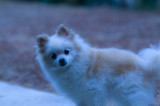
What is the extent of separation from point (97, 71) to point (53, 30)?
884 cm

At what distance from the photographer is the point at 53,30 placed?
1190 cm

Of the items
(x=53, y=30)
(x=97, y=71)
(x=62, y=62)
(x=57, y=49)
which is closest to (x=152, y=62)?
(x=97, y=71)

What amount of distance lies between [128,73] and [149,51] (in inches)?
16.9

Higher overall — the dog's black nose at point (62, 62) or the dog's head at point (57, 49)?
the dog's head at point (57, 49)

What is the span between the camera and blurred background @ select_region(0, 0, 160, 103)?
6803mm

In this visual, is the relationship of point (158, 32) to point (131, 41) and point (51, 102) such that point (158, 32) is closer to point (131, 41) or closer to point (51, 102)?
point (131, 41)

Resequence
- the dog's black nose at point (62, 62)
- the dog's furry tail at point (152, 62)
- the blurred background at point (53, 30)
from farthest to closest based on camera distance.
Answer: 1. the blurred background at point (53, 30)
2. the dog's black nose at point (62, 62)
3. the dog's furry tail at point (152, 62)

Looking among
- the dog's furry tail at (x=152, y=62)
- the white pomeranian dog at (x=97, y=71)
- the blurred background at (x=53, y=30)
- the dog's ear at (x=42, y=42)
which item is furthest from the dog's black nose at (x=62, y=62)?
the dog's furry tail at (x=152, y=62)

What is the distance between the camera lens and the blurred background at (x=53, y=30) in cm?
680

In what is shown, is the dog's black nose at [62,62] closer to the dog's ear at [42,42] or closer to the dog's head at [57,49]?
the dog's head at [57,49]

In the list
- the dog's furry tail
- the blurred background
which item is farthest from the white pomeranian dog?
the blurred background

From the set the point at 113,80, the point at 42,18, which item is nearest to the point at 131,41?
the point at 113,80

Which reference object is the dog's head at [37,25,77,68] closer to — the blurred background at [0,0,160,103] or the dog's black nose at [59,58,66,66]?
the dog's black nose at [59,58,66,66]

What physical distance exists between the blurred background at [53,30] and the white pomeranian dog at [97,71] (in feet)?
2.35
